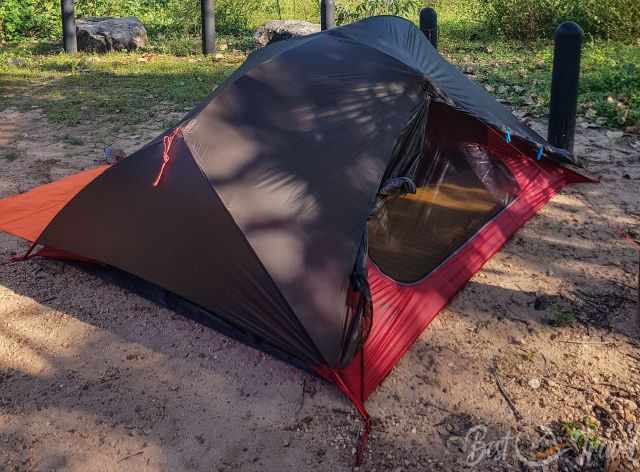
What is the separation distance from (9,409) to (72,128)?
421 cm

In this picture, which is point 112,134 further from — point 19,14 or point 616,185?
point 19,14

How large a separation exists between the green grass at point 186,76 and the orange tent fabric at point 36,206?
6.28 ft

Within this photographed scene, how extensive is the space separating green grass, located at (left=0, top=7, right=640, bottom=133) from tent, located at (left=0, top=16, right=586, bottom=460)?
115 inches

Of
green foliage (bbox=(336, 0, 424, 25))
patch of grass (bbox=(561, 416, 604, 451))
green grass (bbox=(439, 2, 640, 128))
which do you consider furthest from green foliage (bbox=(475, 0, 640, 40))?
patch of grass (bbox=(561, 416, 604, 451))

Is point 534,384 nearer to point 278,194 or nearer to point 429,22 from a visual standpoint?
point 278,194

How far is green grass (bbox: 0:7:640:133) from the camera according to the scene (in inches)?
262

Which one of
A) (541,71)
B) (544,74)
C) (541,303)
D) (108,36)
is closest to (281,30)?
(108,36)

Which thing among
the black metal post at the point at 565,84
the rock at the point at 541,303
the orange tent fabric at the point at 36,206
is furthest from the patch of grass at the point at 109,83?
the rock at the point at 541,303

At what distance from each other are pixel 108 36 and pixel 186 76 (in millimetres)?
2215

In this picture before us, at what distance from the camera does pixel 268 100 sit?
3373 mm

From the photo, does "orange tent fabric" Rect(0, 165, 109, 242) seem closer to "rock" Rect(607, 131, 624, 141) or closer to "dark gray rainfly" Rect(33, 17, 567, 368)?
"dark gray rainfly" Rect(33, 17, 567, 368)

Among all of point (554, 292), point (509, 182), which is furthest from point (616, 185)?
point (554, 292)

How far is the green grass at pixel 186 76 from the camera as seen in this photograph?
666 cm

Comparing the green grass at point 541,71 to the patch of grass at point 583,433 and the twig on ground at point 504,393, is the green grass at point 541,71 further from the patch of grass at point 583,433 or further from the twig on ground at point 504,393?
the patch of grass at point 583,433
